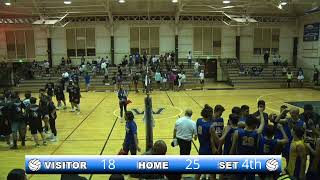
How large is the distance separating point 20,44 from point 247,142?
115ft

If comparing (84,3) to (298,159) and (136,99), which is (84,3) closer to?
(136,99)

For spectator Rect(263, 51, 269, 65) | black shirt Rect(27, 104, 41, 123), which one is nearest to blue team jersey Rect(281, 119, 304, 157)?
black shirt Rect(27, 104, 41, 123)

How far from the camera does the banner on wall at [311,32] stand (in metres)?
33.3

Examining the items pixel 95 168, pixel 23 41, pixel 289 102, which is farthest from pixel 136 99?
pixel 95 168

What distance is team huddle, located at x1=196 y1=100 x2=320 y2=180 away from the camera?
6.26 metres

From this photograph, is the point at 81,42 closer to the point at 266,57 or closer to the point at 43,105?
the point at 266,57

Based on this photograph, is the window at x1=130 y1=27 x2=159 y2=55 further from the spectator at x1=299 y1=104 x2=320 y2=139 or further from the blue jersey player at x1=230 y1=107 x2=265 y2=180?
the blue jersey player at x1=230 y1=107 x2=265 y2=180

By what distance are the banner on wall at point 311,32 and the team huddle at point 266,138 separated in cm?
2830

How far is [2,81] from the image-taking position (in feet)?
110

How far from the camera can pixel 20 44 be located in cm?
3662

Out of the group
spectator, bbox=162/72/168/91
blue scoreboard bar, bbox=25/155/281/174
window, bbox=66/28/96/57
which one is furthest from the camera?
window, bbox=66/28/96/57

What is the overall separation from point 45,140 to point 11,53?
27146 millimetres

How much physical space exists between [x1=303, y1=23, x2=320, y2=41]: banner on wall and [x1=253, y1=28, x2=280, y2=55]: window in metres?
2.94

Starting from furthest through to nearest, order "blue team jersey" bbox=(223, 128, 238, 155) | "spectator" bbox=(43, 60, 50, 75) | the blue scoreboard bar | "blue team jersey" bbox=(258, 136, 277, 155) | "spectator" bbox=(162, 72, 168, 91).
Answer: "spectator" bbox=(43, 60, 50, 75)
"spectator" bbox=(162, 72, 168, 91)
"blue team jersey" bbox=(223, 128, 238, 155)
"blue team jersey" bbox=(258, 136, 277, 155)
the blue scoreboard bar
